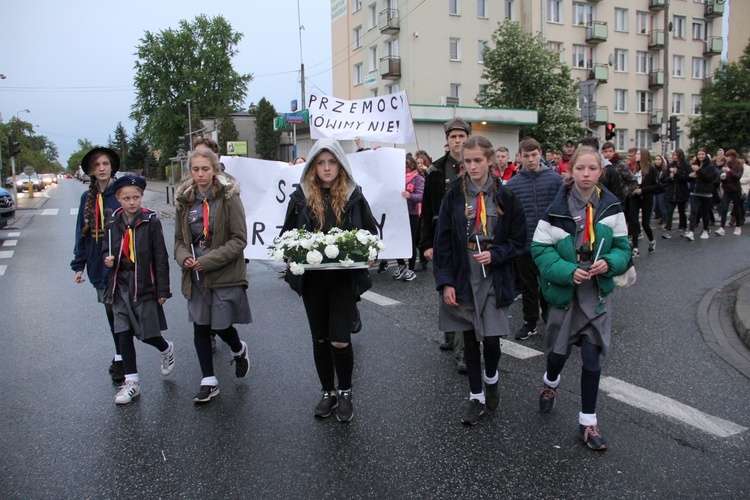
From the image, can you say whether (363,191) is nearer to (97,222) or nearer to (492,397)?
(97,222)

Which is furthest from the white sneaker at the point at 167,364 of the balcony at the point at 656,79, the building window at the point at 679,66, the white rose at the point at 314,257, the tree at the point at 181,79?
the tree at the point at 181,79

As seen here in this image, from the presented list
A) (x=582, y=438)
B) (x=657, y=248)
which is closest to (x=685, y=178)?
(x=657, y=248)

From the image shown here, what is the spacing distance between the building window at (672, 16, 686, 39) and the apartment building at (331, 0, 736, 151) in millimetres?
80

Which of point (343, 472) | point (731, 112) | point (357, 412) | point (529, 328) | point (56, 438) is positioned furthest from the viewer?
point (731, 112)

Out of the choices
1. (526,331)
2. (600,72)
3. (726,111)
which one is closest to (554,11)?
(600,72)

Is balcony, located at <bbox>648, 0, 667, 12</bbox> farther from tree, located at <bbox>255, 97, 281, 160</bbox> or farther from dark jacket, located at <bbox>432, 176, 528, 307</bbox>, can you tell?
dark jacket, located at <bbox>432, 176, 528, 307</bbox>

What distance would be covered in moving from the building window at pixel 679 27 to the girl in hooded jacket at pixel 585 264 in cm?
5197

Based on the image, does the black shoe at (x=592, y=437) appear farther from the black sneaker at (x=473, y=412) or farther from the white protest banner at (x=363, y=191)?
the white protest banner at (x=363, y=191)

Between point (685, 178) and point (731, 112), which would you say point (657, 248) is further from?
point (731, 112)

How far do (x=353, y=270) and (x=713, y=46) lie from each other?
2151 inches

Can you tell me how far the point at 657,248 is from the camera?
37.7 feet

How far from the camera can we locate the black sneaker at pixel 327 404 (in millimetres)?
4062

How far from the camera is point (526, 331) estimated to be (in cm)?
592

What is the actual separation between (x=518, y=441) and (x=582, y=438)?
383mm
